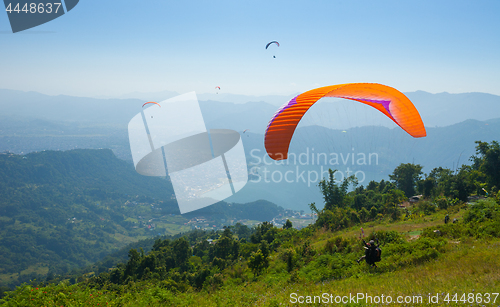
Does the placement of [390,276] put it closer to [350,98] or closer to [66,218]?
[350,98]

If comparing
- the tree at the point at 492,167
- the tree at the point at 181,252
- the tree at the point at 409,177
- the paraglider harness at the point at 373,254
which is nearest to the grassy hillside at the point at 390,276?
the paraglider harness at the point at 373,254

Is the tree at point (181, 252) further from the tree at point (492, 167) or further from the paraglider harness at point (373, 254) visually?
the tree at point (492, 167)

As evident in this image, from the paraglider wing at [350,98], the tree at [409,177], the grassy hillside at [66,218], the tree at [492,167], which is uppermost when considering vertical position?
the paraglider wing at [350,98]

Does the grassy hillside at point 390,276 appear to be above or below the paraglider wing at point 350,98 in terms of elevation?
below

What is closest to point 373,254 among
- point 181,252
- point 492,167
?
point 492,167

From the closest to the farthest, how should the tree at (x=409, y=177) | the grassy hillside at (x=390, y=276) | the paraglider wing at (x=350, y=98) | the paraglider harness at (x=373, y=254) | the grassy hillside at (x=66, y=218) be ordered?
the grassy hillside at (x=390, y=276) < the paraglider harness at (x=373, y=254) < the paraglider wing at (x=350, y=98) < the tree at (x=409, y=177) < the grassy hillside at (x=66, y=218)

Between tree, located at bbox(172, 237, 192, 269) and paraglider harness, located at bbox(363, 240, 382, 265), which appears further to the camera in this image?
tree, located at bbox(172, 237, 192, 269)

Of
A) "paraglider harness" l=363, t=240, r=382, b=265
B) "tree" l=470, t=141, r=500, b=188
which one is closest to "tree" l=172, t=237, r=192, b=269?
"paraglider harness" l=363, t=240, r=382, b=265

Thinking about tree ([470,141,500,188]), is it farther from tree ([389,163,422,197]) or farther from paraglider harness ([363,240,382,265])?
paraglider harness ([363,240,382,265])
